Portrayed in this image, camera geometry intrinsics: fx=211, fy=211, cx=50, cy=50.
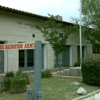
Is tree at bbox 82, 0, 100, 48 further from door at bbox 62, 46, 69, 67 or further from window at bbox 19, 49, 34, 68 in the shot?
window at bbox 19, 49, 34, 68

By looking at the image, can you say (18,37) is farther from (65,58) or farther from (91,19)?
(91,19)

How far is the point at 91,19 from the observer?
20234 millimetres

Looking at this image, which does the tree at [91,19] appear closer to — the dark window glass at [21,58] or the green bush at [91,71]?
the dark window glass at [21,58]

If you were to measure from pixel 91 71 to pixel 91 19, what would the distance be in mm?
10614

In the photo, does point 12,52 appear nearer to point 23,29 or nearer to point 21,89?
point 23,29

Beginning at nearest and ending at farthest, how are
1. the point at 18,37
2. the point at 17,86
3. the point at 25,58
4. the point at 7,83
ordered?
the point at 17,86 → the point at 7,83 → the point at 18,37 → the point at 25,58

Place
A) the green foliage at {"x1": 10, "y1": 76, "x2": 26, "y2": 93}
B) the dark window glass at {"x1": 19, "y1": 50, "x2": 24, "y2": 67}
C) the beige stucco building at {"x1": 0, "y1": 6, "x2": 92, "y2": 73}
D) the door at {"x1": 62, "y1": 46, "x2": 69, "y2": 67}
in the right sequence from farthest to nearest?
1. the door at {"x1": 62, "y1": 46, "x2": 69, "y2": 67}
2. the dark window glass at {"x1": 19, "y1": 50, "x2": 24, "y2": 67}
3. the beige stucco building at {"x1": 0, "y1": 6, "x2": 92, "y2": 73}
4. the green foliage at {"x1": 10, "y1": 76, "x2": 26, "y2": 93}

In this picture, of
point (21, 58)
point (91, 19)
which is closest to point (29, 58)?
point (21, 58)

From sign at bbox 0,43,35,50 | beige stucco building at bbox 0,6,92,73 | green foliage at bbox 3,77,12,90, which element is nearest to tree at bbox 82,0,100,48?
beige stucco building at bbox 0,6,92,73

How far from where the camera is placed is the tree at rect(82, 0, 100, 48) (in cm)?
1952

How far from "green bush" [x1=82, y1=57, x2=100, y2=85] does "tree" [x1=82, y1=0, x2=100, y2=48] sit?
9005 millimetres

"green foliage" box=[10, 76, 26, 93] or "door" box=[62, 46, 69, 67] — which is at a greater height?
"door" box=[62, 46, 69, 67]

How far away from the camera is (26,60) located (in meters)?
17.7

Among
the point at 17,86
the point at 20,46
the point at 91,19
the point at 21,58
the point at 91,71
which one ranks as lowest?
the point at 17,86
